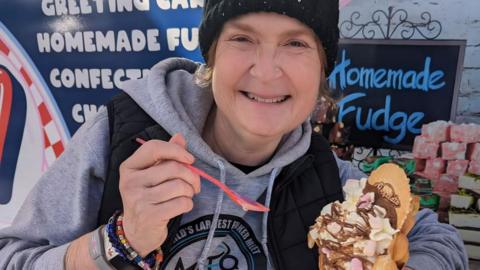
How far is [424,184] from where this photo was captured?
6.63ft

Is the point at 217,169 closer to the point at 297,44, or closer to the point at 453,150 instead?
the point at 297,44

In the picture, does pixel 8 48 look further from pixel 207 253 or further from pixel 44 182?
pixel 207 253

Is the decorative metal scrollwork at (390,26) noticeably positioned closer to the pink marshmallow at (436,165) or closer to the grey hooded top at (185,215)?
the pink marshmallow at (436,165)

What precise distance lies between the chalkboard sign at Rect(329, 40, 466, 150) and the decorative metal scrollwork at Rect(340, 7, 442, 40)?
0.11 feet

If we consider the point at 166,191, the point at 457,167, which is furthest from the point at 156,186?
the point at 457,167

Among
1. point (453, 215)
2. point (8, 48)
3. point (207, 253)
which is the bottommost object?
point (453, 215)

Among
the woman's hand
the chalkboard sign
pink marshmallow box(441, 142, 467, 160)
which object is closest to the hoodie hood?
the woman's hand

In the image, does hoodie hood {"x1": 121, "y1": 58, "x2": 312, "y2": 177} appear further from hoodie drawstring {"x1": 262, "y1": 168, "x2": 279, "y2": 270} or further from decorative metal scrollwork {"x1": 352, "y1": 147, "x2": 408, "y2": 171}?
decorative metal scrollwork {"x1": 352, "y1": 147, "x2": 408, "y2": 171}

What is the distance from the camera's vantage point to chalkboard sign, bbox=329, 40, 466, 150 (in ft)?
6.31

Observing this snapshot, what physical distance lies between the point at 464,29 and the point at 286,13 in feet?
3.87

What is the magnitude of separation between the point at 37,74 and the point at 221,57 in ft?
7.09

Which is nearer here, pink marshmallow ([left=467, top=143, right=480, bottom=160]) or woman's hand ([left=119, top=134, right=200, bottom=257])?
woman's hand ([left=119, top=134, right=200, bottom=257])

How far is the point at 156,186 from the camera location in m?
0.96

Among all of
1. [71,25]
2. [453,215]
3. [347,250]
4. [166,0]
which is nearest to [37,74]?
[71,25]
